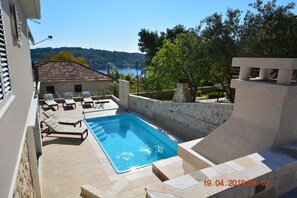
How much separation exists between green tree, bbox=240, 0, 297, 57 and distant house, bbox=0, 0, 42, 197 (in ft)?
31.5

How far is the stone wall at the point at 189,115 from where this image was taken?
920 cm

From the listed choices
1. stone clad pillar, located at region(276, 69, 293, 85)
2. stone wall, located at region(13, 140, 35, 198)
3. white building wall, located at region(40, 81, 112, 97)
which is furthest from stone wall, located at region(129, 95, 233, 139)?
white building wall, located at region(40, 81, 112, 97)

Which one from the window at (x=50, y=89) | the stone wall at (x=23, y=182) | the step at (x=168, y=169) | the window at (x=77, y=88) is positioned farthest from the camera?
the window at (x=77, y=88)

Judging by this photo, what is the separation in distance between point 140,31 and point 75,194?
32172 mm

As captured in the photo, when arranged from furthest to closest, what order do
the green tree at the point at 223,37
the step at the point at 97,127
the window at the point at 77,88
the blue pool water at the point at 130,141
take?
the window at the point at 77,88, the step at the point at 97,127, the green tree at the point at 223,37, the blue pool water at the point at 130,141

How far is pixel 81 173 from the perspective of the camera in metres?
6.81

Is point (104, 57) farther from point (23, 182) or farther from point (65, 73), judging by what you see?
point (23, 182)

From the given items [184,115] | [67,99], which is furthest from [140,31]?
[184,115]

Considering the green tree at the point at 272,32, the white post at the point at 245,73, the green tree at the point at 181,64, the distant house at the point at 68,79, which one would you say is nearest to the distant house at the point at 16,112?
the white post at the point at 245,73

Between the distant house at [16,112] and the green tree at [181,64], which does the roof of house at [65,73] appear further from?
the distant house at [16,112]

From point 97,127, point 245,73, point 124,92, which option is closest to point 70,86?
point 124,92

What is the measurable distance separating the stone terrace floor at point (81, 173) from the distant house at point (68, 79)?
13.3 m

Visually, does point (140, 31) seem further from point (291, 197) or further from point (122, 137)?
point (291, 197)

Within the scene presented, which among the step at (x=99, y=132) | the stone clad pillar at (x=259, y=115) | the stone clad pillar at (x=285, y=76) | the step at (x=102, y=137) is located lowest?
the step at (x=102, y=137)
